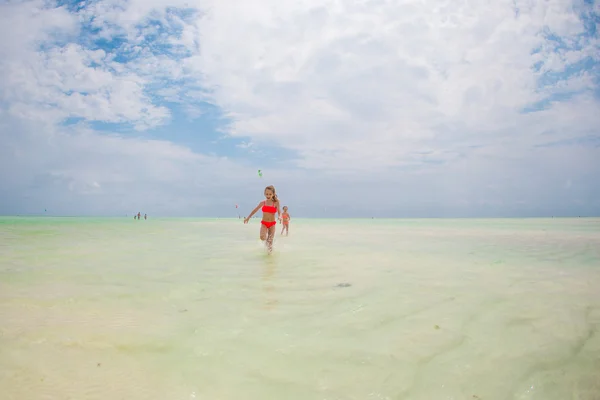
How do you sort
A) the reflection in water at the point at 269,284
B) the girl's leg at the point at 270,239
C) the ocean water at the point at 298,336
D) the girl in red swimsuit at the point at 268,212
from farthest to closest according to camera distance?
1. the girl in red swimsuit at the point at 268,212
2. the girl's leg at the point at 270,239
3. the reflection in water at the point at 269,284
4. the ocean water at the point at 298,336

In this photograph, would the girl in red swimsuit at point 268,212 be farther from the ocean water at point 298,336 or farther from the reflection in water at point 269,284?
the ocean water at point 298,336

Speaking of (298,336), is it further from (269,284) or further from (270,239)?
(270,239)

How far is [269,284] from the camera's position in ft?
17.9

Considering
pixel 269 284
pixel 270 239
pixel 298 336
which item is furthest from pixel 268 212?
pixel 298 336

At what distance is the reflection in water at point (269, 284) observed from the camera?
4.25 metres

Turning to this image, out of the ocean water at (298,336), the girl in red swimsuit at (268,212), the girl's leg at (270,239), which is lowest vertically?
the ocean water at (298,336)

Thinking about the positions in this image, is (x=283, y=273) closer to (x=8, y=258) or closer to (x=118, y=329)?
(x=118, y=329)

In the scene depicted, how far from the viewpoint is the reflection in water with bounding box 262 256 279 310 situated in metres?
4.25

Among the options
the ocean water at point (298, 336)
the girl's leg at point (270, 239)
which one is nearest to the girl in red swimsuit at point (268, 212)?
the girl's leg at point (270, 239)

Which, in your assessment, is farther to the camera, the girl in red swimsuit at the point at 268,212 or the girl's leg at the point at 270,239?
the girl in red swimsuit at the point at 268,212

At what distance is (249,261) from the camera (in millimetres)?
8211

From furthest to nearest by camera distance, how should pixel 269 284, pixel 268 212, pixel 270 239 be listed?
pixel 268 212 → pixel 270 239 → pixel 269 284

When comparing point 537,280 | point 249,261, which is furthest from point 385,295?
point 249,261

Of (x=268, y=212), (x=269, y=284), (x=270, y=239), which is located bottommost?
(x=269, y=284)
